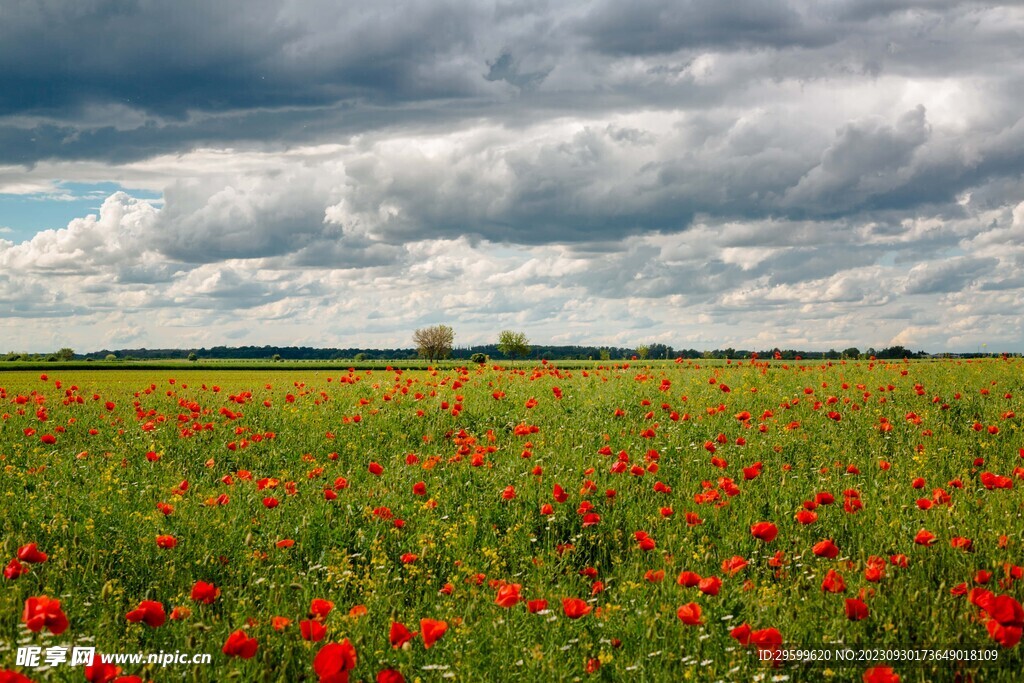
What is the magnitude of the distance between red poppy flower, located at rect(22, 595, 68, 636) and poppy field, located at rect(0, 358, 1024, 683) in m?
0.02

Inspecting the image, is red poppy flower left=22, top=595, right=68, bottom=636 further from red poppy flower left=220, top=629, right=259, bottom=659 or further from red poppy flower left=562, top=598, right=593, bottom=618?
red poppy flower left=562, top=598, right=593, bottom=618

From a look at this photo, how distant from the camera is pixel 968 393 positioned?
55.0ft

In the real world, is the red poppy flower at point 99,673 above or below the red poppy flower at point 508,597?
below

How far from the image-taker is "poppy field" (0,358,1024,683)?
5.11 meters

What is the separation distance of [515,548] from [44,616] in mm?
4401

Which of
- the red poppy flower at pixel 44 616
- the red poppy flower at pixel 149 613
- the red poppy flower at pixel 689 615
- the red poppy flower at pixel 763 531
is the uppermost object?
the red poppy flower at pixel 763 531

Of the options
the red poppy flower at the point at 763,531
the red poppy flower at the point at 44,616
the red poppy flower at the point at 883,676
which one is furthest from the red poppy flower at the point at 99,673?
the red poppy flower at the point at 763,531

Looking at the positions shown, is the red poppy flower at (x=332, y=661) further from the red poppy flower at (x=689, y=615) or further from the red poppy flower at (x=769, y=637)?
the red poppy flower at (x=769, y=637)

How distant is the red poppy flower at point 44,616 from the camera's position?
153 inches

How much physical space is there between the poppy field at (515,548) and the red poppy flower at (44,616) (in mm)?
15

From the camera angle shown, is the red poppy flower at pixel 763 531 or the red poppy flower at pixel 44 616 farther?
the red poppy flower at pixel 763 531

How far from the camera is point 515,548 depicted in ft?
24.7

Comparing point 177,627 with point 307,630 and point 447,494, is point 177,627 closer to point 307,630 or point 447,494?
point 307,630

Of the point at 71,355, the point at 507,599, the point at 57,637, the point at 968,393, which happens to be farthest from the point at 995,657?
the point at 71,355
